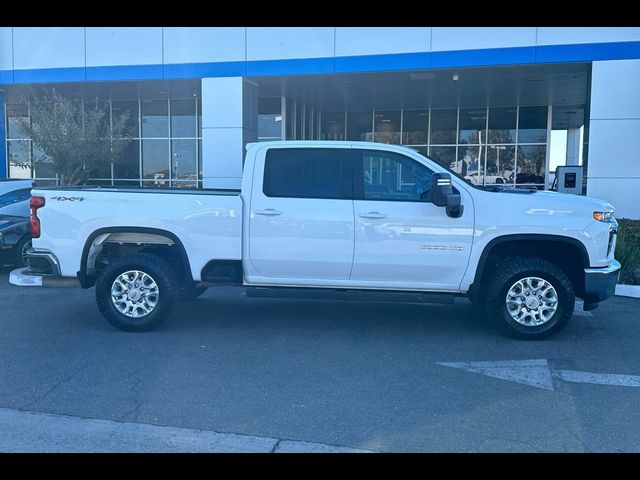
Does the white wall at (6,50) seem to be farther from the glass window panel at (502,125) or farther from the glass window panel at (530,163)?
the glass window panel at (530,163)

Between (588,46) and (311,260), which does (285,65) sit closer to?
(588,46)

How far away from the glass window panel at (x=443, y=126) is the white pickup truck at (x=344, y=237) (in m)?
16.4

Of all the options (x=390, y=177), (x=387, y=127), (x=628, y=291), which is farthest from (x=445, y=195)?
(x=387, y=127)

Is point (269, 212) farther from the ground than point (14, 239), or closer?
farther from the ground

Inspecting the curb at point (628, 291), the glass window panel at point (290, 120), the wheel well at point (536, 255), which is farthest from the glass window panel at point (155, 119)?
the wheel well at point (536, 255)

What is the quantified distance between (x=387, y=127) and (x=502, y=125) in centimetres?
408

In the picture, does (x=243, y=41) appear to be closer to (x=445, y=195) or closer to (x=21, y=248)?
(x=21, y=248)

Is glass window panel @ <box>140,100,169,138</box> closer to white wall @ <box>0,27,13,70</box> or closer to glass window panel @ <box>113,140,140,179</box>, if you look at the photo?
glass window panel @ <box>113,140,140,179</box>

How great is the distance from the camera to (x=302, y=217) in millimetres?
6750

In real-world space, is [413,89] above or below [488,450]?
above

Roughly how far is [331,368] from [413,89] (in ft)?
43.1

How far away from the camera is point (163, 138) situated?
2089 cm

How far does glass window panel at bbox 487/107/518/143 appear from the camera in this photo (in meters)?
22.3

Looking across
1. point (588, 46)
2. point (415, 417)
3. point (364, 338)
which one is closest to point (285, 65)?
point (588, 46)
